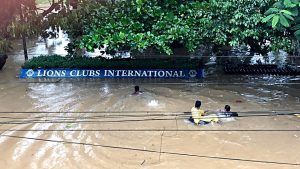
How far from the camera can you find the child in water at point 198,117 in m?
10.0

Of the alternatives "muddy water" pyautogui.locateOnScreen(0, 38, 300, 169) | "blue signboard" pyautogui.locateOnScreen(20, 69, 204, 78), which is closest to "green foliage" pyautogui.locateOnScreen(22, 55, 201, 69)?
"blue signboard" pyautogui.locateOnScreen(20, 69, 204, 78)

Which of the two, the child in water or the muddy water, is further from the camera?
the child in water

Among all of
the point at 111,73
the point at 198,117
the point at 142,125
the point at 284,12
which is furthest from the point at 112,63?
the point at 284,12

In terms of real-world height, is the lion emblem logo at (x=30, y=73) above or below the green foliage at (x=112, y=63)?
below

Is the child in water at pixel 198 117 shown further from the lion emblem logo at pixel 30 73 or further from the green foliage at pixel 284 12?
the lion emblem logo at pixel 30 73

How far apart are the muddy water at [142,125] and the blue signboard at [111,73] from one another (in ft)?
1.19

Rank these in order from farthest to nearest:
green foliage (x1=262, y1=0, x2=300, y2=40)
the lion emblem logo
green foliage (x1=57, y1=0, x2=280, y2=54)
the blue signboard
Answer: the lion emblem logo → the blue signboard → green foliage (x1=57, y1=0, x2=280, y2=54) → green foliage (x1=262, y1=0, x2=300, y2=40)

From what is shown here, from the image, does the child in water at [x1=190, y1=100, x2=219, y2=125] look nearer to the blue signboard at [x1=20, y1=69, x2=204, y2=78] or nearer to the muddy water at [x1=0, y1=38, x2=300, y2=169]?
the muddy water at [x1=0, y1=38, x2=300, y2=169]

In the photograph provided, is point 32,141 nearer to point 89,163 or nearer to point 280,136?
point 89,163

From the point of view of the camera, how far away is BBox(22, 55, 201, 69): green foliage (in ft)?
46.5

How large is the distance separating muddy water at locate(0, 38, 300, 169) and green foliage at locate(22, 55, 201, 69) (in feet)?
2.25

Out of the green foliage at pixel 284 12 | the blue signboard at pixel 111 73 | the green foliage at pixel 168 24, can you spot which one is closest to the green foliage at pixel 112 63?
the blue signboard at pixel 111 73

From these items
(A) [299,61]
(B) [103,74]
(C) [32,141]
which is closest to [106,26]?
(B) [103,74]

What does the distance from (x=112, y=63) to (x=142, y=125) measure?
187 inches
